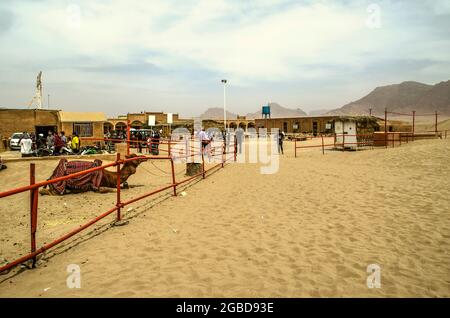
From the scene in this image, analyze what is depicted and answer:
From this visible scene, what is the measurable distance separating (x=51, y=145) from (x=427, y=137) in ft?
94.5

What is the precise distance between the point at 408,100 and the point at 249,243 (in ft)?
602

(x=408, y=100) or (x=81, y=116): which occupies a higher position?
(x=408, y=100)

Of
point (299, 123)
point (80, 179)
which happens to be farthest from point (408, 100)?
point (80, 179)

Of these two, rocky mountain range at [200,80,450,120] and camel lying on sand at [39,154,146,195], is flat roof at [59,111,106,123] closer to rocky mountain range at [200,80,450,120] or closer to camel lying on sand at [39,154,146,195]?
camel lying on sand at [39,154,146,195]

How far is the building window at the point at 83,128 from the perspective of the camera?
28347 mm

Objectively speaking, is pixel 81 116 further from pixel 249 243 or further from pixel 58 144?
pixel 249 243

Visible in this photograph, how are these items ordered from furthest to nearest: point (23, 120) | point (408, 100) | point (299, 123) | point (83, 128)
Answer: point (408, 100), point (299, 123), point (83, 128), point (23, 120)

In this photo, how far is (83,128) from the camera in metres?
28.6

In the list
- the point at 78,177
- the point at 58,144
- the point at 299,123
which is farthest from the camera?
the point at 299,123

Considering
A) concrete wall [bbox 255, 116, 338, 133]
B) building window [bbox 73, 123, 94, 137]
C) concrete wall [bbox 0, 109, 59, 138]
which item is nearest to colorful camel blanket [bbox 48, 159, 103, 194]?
building window [bbox 73, 123, 94, 137]

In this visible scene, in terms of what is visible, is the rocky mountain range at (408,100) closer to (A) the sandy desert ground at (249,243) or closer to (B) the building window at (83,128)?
(B) the building window at (83,128)

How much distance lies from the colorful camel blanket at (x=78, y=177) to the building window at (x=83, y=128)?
67.1 feet
